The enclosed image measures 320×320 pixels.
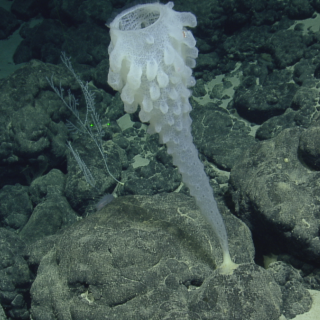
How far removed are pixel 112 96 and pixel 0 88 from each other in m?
2.86

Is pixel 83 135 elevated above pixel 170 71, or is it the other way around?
pixel 170 71

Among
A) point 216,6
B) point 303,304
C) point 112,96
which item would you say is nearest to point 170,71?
point 303,304

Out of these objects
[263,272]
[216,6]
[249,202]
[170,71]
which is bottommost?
[249,202]

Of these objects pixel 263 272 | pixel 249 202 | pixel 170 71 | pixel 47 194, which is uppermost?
pixel 170 71

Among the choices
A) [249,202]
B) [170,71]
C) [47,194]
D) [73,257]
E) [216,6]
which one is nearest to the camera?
[170,71]

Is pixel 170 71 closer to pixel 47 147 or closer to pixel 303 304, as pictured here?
pixel 303 304

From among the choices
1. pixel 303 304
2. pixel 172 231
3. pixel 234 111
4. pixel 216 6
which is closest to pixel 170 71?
pixel 172 231

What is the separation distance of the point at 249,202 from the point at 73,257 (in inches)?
85.3

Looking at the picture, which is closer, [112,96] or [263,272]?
[263,272]

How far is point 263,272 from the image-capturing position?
2.41 metres

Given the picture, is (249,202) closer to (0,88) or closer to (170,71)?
(170,71)

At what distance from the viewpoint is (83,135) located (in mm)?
6605

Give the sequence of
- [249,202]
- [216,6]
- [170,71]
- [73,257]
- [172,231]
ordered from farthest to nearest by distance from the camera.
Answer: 1. [216,6]
2. [249,202]
3. [172,231]
4. [73,257]
5. [170,71]

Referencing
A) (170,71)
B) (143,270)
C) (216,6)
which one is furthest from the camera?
(216,6)
